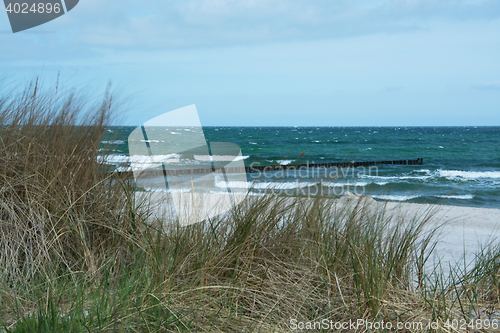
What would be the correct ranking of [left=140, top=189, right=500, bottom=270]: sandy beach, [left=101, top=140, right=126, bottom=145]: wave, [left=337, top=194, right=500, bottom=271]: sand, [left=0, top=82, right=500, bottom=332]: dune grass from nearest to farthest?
1. [left=0, top=82, right=500, bottom=332]: dune grass
2. [left=101, top=140, right=126, bottom=145]: wave
3. [left=140, top=189, right=500, bottom=270]: sandy beach
4. [left=337, top=194, right=500, bottom=271]: sand

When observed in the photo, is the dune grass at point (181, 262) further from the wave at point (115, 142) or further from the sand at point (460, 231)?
the sand at point (460, 231)

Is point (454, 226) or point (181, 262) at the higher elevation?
point (181, 262)

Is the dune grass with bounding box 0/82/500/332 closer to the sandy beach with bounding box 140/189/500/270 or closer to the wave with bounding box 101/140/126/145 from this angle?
the wave with bounding box 101/140/126/145

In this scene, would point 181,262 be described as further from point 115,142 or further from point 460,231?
point 460,231

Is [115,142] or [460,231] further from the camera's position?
[460,231]

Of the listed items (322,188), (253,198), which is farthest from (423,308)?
A: (253,198)

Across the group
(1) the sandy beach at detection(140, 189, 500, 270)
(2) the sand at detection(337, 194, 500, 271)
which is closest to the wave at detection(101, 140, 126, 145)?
(1) the sandy beach at detection(140, 189, 500, 270)

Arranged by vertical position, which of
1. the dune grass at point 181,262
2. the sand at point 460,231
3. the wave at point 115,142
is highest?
the wave at point 115,142

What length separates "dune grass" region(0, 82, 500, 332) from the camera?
62.8 inches

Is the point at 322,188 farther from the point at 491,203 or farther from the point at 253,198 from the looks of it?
the point at 491,203

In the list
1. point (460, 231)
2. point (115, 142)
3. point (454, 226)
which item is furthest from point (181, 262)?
point (454, 226)

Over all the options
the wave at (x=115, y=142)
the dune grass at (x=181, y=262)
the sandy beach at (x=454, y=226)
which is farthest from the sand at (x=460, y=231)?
the wave at (x=115, y=142)

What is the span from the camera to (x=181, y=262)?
1.91 m

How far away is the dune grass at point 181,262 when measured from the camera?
5.24ft
